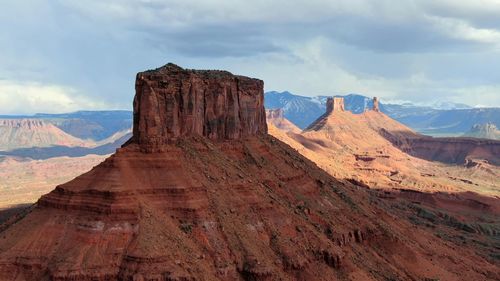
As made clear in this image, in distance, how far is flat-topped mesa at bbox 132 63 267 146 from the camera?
6316 centimetres

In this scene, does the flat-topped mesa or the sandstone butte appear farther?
the flat-topped mesa

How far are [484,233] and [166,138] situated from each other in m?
84.1

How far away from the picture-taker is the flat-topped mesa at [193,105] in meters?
63.2

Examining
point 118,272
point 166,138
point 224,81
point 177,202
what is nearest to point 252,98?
point 224,81

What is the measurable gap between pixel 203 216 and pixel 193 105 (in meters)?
14.7

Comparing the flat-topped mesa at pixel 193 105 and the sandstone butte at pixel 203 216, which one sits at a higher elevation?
the flat-topped mesa at pixel 193 105

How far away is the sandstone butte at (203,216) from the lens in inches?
2128

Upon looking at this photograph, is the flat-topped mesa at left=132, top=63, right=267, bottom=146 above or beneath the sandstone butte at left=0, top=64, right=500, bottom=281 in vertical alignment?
above

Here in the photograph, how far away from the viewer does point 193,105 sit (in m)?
69.1

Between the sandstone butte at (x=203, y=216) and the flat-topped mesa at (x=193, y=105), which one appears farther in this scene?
the flat-topped mesa at (x=193, y=105)

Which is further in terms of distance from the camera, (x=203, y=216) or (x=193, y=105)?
(x=193, y=105)

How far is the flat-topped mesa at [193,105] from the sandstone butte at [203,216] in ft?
0.46

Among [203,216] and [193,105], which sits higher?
[193,105]

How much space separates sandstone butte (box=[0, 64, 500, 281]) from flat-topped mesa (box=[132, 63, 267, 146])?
14 cm
